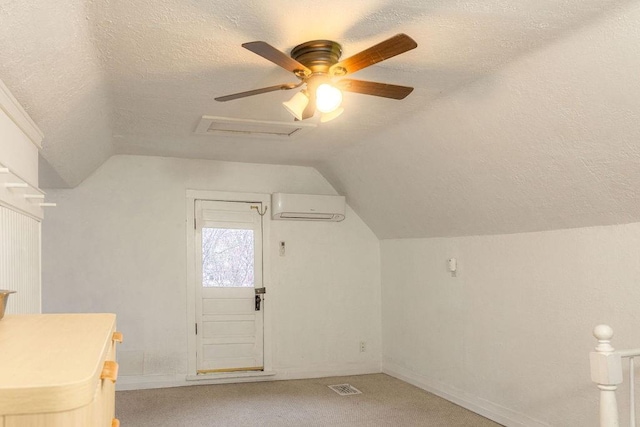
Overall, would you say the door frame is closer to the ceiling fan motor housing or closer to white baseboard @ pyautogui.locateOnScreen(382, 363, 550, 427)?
white baseboard @ pyautogui.locateOnScreen(382, 363, 550, 427)

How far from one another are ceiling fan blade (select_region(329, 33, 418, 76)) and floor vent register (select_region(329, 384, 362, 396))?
3.35 meters

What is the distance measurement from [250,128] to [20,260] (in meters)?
2.12

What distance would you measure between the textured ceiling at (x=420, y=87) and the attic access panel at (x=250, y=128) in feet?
0.33

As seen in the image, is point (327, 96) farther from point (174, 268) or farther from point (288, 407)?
point (174, 268)

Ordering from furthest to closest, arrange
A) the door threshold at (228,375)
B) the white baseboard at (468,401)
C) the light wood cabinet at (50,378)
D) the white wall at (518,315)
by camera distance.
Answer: the door threshold at (228,375) < the white baseboard at (468,401) < the white wall at (518,315) < the light wood cabinet at (50,378)

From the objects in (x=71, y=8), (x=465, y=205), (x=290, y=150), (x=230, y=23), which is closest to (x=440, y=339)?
(x=465, y=205)

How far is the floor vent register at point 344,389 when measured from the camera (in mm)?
5094

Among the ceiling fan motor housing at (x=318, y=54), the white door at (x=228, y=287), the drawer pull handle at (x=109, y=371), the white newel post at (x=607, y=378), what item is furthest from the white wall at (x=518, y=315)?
the drawer pull handle at (x=109, y=371)

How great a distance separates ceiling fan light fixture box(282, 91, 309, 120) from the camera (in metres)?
2.79

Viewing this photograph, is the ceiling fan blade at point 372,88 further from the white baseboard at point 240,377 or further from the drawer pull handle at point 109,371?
the white baseboard at point 240,377

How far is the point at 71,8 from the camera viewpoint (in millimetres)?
2111

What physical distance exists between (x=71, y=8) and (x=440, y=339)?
4039 millimetres

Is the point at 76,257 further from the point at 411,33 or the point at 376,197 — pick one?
A: the point at 411,33

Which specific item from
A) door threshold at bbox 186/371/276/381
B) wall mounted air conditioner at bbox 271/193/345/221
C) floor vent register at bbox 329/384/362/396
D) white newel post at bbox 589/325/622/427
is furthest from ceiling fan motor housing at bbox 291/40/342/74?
door threshold at bbox 186/371/276/381
